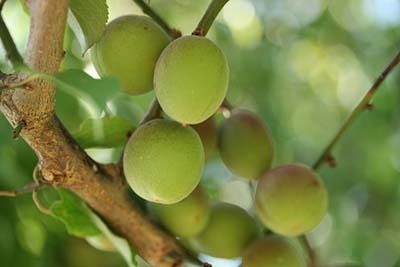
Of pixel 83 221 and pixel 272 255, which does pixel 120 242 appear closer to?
pixel 83 221

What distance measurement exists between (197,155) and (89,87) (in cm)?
30

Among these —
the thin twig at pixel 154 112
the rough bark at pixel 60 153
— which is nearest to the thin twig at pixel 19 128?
the rough bark at pixel 60 153

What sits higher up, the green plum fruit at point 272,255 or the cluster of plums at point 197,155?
the cluster of plums at point 197,155

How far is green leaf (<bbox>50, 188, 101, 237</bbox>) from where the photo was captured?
1.31 m

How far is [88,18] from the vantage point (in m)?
1.19

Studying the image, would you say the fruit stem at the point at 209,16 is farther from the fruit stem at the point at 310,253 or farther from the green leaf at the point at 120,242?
the fruit stem at the point at 310,253

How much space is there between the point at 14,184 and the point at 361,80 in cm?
141

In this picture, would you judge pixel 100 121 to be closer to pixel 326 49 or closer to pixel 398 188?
pixel 398 188

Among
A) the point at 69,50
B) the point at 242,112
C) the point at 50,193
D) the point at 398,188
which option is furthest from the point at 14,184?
the point at 398,188

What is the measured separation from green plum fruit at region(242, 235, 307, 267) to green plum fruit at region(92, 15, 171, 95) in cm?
37

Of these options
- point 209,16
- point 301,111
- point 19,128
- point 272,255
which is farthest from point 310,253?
point 301,111

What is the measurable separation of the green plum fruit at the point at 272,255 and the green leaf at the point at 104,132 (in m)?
0.30

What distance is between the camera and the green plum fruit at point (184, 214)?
4.53 feet

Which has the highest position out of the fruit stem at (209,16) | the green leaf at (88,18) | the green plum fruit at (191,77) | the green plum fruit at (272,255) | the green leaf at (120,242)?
the fruit stem at (209,16)
